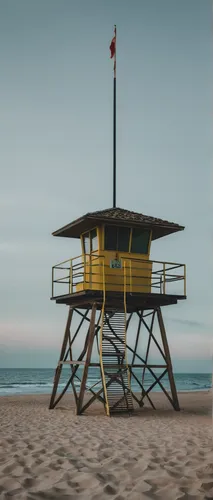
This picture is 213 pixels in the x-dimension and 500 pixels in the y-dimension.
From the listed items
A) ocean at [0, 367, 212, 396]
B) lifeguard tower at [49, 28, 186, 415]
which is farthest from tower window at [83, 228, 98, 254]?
ocean at [0, 367, 212, 396]

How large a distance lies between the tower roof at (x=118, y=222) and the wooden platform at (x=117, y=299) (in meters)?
2.32

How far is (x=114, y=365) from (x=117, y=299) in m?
2.16

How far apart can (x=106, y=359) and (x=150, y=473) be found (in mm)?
9712

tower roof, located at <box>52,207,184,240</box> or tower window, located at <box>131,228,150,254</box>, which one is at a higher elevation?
tower roof, located at <box>52,207,184,240</box>

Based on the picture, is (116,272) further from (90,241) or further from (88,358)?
(88,358)

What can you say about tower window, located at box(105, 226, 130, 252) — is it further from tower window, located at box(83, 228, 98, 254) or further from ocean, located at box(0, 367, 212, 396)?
ocean, located at box(0, 367, 212, 396)

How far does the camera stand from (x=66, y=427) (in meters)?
14.4

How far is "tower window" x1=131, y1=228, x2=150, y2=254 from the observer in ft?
62.2

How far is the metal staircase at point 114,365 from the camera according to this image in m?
17.8

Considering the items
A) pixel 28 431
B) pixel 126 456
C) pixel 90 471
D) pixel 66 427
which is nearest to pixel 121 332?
pixel 66 427

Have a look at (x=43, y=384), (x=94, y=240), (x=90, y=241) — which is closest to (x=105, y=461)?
(x=94, y=240)

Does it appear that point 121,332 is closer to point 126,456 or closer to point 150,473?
point 126,456

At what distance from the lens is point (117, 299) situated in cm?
1855

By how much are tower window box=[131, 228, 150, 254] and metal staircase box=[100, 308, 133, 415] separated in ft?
7.43
